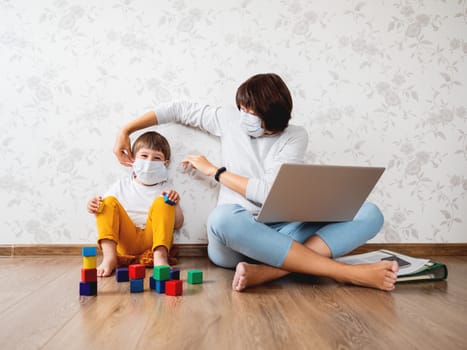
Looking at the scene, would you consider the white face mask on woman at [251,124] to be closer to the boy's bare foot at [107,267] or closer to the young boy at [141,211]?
the young boy at [141,211]

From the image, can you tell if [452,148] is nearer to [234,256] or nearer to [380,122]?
[380,122]

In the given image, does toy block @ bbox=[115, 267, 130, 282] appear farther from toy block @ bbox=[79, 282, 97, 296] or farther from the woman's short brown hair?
the woman's short brown hair

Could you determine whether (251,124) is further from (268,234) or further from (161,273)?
(161,273)

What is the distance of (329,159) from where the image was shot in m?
2.37

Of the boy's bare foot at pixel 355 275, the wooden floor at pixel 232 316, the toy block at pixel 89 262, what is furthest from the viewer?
the boy's bare foot at pixel 355 275

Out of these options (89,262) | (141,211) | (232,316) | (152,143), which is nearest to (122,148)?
(152,143)

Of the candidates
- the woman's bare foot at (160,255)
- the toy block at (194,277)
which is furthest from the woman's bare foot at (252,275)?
the woman's bare foot at (160,255)

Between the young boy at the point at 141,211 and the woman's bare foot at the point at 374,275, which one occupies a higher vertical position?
the young boy at the point at 141,211

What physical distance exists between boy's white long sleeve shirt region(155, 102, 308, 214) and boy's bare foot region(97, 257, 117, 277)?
20.8 inches

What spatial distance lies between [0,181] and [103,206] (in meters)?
0.69

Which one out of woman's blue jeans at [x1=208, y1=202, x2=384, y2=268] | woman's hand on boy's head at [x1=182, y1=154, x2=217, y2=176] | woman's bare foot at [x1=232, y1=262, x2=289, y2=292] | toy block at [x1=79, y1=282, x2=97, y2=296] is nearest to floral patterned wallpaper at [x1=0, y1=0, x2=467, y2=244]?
woman's hand on boy's head at [x1=182, y1=154, x2=217, y2=176]

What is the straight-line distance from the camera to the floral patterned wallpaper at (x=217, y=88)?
89.9 inches

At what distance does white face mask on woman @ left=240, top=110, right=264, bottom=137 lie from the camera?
6.41 feet

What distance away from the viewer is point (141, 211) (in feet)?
7.22
